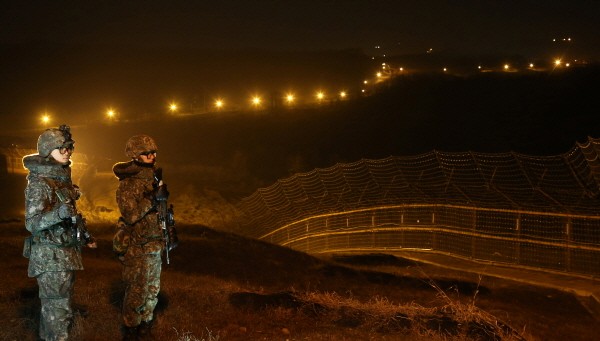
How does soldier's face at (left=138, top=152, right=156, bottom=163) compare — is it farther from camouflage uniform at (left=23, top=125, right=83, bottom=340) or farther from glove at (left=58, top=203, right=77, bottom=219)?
glove at (left=58, top=203, right=77, bottom=219)

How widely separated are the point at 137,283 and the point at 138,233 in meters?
0.52

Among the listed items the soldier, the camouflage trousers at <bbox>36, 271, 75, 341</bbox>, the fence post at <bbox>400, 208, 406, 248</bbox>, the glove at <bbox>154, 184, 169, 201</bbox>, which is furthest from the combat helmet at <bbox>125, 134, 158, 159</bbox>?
the fence post at <bbox>400, 208, 406, 248</bbox>

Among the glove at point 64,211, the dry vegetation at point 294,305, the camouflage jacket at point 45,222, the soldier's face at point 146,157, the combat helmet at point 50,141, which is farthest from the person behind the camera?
the dry vegetation at point 294,305

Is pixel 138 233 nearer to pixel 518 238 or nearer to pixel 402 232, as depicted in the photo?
pixel 518 238

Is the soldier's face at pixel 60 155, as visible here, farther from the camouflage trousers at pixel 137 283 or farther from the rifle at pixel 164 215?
the camouflage trousers at pixel 137 283

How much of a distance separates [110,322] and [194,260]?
6441mm

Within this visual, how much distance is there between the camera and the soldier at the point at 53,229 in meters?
4.96

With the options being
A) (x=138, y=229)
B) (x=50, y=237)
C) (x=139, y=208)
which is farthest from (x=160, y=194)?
(x=50, y=237)

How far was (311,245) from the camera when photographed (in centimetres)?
1955

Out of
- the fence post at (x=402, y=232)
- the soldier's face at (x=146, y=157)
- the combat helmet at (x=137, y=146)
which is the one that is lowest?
the fence post at (x=402, y=232)

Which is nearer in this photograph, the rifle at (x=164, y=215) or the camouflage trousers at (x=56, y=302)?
the camouflage trousers at (x=56, y=302)

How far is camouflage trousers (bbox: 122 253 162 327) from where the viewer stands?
561cm

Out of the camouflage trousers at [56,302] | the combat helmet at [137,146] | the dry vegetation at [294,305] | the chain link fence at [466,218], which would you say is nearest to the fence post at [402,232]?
the chain link fence at [466,218]

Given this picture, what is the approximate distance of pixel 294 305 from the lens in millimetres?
7586
